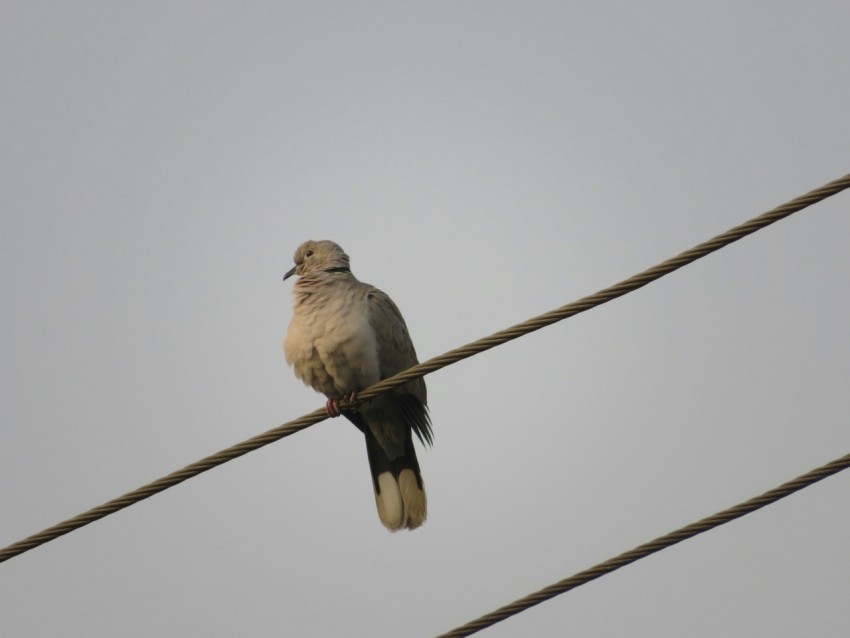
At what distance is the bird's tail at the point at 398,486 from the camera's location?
230 inches

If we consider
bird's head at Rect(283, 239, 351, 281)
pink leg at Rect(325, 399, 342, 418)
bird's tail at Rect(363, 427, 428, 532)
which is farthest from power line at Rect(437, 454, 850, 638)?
bird's head at Rect(283, 239, 351, 281)

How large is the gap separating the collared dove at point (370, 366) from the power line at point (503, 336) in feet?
4.69

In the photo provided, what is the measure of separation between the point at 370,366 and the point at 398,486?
29.9 inches

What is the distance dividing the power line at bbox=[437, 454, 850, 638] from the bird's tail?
2.21 m

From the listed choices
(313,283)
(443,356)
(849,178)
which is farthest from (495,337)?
(313,283)

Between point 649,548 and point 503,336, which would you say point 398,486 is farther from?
point 649,548

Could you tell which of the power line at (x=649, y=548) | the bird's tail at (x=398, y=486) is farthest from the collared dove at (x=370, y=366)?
the power line at (x=649, y=548)

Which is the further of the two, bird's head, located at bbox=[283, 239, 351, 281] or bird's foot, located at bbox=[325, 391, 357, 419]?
bird's head, located at bbox=[283, 239, 351, 281]

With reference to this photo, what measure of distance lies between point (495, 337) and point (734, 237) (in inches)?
34.3

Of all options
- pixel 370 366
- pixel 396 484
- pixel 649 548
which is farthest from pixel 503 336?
pixel 396 484

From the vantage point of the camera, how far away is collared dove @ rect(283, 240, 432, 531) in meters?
5.55

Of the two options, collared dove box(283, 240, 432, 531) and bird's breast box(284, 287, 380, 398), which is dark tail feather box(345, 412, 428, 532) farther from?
bird's breast box(284, 287, 380, 398)

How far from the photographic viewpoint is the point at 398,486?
19.5 ft

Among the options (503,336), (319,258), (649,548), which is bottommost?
(649,548)
